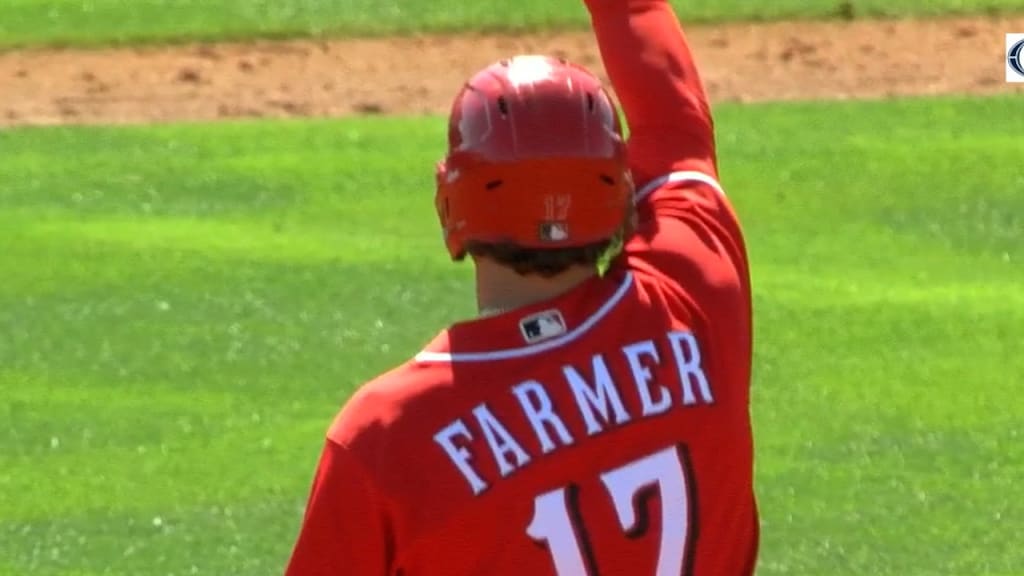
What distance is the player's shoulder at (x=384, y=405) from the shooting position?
2.59 meters

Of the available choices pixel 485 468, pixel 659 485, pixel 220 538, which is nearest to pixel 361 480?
pixel 485 468

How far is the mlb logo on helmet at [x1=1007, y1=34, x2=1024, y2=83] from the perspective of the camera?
14.5m

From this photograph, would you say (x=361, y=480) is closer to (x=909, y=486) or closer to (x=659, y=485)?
(x=659, y=485)

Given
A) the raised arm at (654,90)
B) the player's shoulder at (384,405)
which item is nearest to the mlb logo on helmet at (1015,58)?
the raised arm at (654,90)

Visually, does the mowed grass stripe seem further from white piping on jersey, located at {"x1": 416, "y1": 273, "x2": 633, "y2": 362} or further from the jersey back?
white piping on jersey, located at {"x1": 416, "y1": 273, "x2": 633, "y2": 362}

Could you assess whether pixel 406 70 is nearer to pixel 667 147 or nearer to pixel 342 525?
pixel 667 147

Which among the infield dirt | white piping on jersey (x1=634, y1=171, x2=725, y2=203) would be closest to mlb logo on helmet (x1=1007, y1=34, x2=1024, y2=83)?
the infield dirt

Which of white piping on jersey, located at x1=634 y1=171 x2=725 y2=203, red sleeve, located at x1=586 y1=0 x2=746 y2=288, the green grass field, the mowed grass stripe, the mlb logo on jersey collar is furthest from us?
the green grass field

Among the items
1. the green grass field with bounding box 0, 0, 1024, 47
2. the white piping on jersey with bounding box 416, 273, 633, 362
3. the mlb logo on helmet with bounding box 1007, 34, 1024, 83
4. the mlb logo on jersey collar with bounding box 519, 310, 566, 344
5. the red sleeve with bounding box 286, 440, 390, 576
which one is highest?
the mlb logo on jersey collar with bounding box 519, 310, 566, 344

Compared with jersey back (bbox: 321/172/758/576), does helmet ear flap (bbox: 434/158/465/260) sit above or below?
above

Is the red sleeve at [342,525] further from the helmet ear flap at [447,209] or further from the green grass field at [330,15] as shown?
the green grass field at [330,15]

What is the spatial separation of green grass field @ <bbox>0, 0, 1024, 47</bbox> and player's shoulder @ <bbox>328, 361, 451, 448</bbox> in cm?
1364

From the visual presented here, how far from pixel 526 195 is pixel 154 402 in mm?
5868

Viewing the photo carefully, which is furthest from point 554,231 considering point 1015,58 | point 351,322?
point 1015,58
